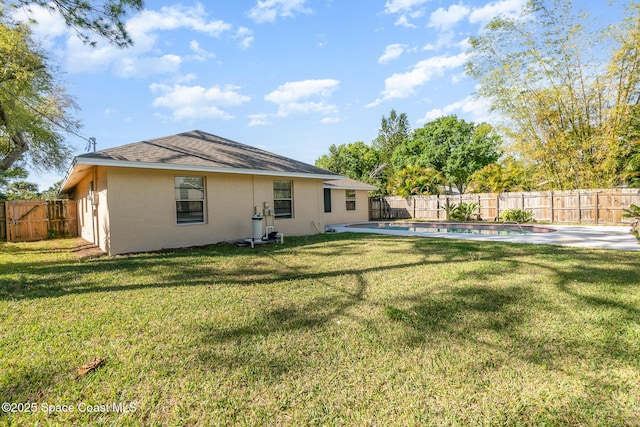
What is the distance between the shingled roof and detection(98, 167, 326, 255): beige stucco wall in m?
0.42

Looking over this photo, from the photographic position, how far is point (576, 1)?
39.9 ft

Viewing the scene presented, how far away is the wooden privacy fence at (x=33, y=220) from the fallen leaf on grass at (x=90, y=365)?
13.9 meters

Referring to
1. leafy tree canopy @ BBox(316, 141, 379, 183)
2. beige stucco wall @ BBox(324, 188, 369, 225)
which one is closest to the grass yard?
beige stucco wall @ BBox(324, 188, 369, 225)

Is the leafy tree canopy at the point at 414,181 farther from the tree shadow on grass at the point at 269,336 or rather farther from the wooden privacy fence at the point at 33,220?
the wooden privacy fence at the point at 33,220

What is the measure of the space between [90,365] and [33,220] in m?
14.4

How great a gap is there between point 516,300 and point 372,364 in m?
2.55

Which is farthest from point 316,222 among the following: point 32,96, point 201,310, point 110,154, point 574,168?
point 574,168

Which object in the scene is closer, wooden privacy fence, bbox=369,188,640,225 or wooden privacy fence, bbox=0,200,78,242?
wooden privacy fence, bbox=0,200,78,242

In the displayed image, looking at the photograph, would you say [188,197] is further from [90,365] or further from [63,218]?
[63,218]

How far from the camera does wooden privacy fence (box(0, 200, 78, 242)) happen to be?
1198cm

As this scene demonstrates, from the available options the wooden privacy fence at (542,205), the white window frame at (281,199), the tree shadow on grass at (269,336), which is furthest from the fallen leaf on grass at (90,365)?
the wooden privacy fence at (542,205)

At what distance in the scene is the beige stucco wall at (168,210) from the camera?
771 centimetres

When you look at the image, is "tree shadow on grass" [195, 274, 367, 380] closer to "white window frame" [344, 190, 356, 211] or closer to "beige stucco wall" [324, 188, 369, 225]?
"beige stucco wall" [324, 188, 369, 225]

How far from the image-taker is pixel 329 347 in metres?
2.69
